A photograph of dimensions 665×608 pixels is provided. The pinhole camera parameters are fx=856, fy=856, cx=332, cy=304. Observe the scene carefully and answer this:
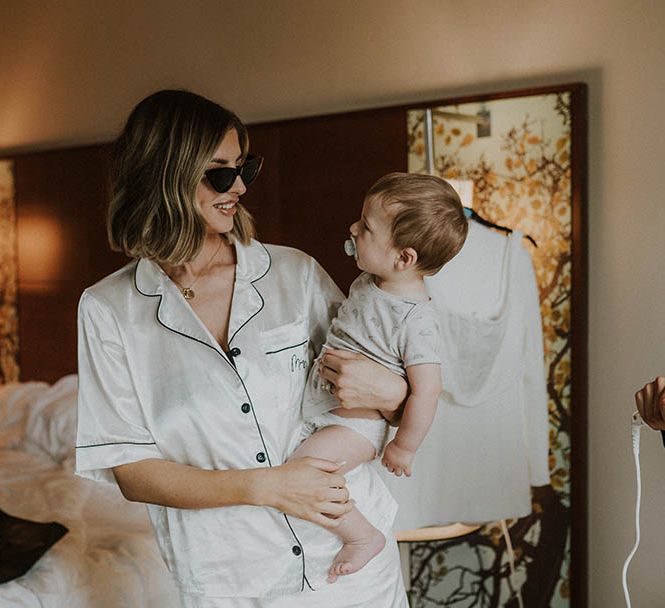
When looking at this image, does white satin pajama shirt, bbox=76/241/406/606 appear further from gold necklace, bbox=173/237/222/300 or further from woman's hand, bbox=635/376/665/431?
woman's hand, bbox=635/376/665/431

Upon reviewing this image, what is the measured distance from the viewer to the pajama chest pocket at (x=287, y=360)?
1.70 meters

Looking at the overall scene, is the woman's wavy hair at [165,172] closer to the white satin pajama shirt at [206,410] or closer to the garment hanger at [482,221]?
the white satin pajama shirt at [206,410]

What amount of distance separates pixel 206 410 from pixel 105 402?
197 mm

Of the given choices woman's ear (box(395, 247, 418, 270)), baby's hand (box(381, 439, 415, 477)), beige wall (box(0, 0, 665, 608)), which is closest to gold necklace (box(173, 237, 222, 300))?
woman's ear (box(395, 247, 418, 270))

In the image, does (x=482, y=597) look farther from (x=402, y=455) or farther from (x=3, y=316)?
(x=3, y=316)

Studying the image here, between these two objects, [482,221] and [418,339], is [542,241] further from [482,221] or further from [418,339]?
[418,339]

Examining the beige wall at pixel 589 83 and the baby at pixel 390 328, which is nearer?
the baby at pixel 390 328

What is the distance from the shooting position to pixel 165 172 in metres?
1.63

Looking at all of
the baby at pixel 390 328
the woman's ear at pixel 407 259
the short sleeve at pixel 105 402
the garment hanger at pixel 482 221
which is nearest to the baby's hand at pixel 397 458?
the baby at pixel 390 328

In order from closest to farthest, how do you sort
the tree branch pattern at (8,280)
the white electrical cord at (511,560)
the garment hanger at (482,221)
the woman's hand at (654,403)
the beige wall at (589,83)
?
the woman's hand at (654,403) < the beige wall at (589,83) < the garment hanger at (482,221) < the white electrical cord at (511,560) < the tree branch pattern at (8,280)

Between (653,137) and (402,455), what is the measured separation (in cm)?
128

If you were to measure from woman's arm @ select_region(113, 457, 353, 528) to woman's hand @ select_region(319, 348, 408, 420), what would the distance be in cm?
14

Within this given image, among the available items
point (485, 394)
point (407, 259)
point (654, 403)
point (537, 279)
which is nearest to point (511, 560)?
point (485, 394)

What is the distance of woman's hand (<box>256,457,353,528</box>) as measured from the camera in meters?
1.57
